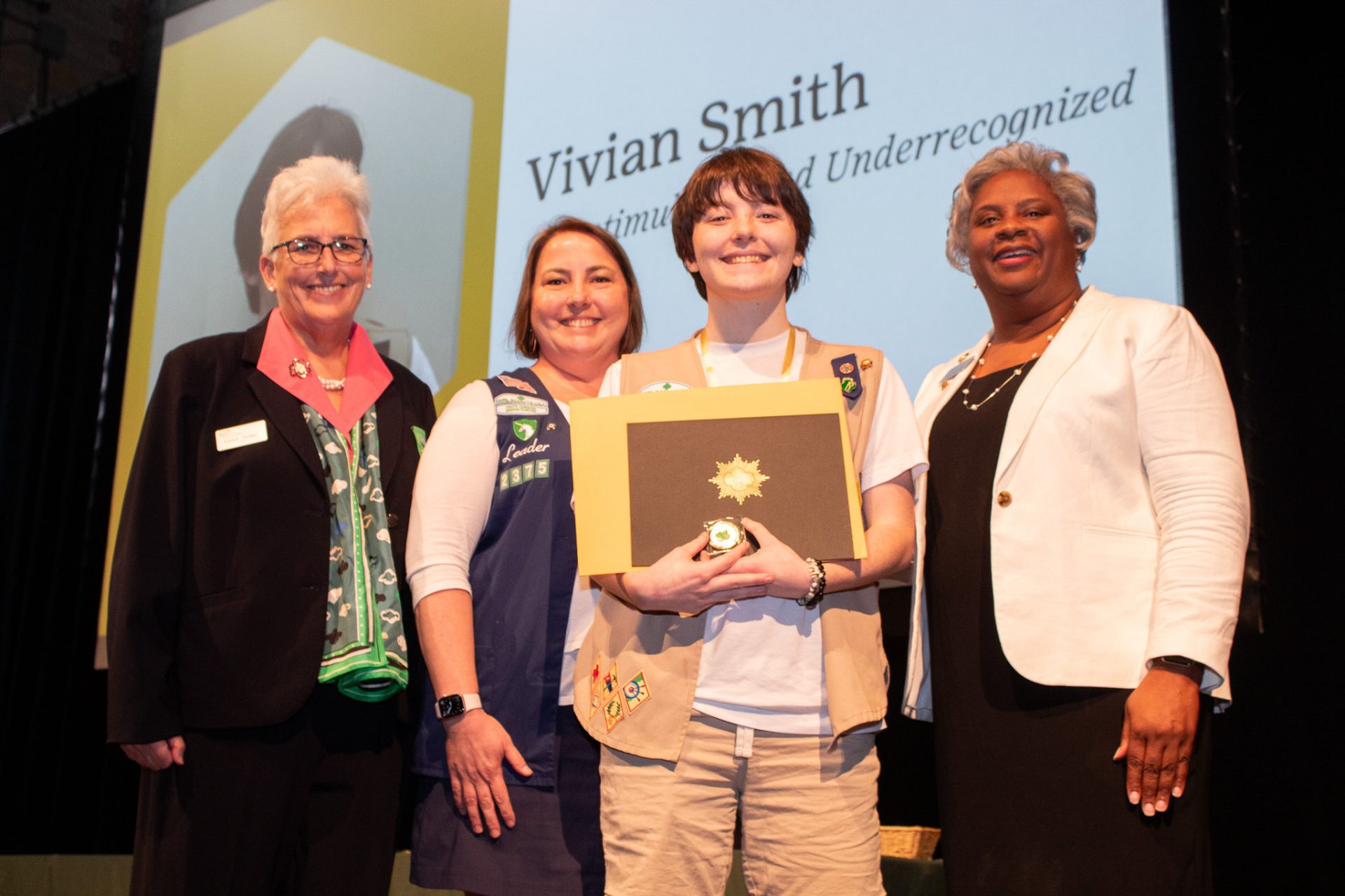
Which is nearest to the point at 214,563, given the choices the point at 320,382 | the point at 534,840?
the point at 320,382

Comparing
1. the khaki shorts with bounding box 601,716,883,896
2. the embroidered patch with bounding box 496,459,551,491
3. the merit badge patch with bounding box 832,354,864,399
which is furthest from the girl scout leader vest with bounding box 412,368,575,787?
the merit badge patch with bounding box 832,354,864,399

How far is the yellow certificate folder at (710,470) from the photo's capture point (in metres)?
1.58

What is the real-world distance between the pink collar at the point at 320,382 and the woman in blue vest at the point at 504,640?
23 centimetres

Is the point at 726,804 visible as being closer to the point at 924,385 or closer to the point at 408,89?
the point at 924,385

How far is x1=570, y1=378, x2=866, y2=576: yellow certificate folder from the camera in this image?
62.1 inches

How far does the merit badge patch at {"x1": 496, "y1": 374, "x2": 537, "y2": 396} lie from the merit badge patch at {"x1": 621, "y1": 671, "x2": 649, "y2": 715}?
0.70 m

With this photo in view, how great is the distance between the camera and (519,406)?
207cm

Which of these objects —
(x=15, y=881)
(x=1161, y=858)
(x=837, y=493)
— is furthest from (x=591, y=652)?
(x=15, y=881)

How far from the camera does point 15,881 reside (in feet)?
10.5

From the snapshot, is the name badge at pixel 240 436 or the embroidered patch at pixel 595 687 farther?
the name badge at pixel 240 436

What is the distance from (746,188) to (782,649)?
0.78 m

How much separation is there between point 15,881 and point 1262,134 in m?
4.13

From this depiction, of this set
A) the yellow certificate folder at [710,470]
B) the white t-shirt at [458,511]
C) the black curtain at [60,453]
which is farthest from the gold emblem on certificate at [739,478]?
the black curtain at [60,453]

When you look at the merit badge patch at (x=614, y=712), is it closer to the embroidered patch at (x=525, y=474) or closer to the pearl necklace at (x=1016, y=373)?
the embroidered patch at (x=525, y=474)
